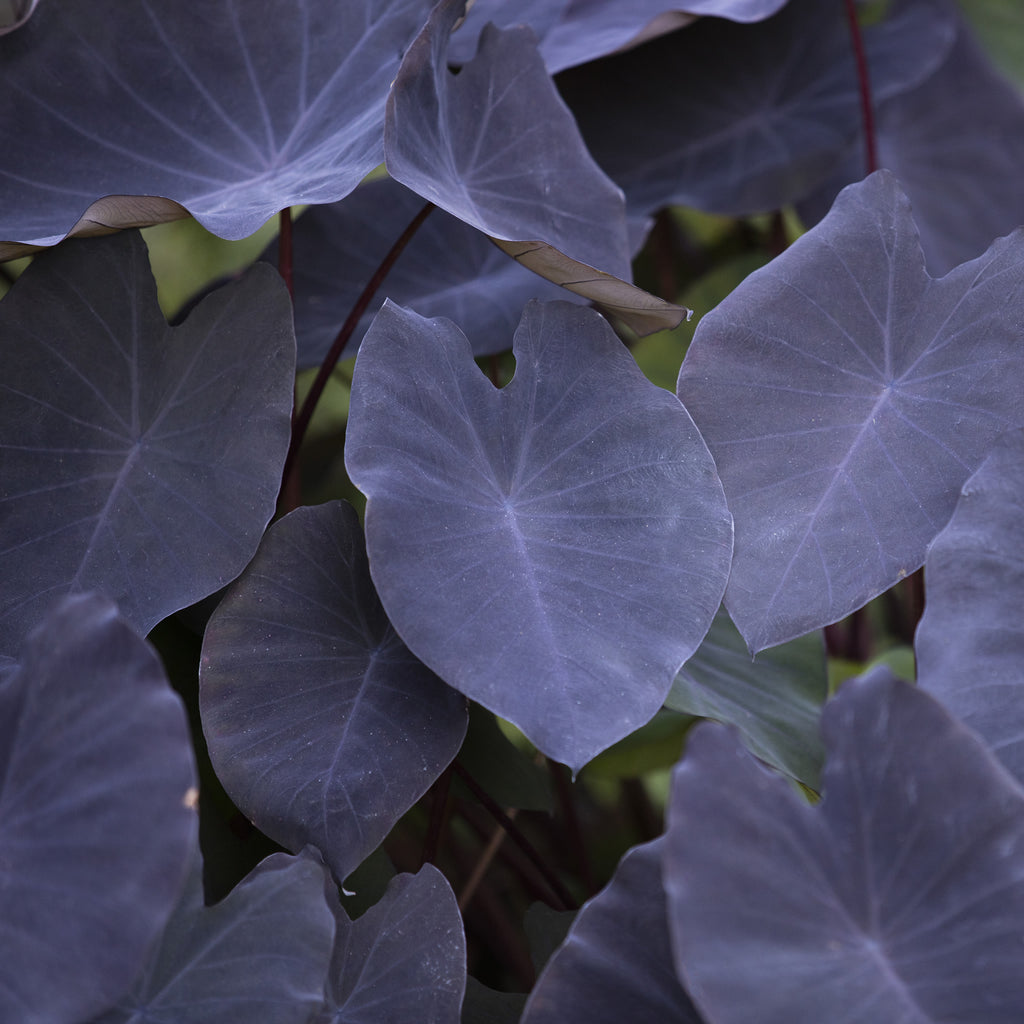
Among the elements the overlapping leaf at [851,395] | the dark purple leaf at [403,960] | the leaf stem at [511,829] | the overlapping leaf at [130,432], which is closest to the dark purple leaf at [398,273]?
the overlapping leaf at [130,432]

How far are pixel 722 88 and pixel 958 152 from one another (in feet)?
1.45

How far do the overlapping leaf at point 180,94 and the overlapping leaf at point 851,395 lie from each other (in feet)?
1.34

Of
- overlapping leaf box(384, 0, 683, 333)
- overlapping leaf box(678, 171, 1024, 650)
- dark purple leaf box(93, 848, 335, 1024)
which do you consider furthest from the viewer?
overlapping leaf box(384, 0, 683, 333)

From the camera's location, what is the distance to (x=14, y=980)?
0.52 meters

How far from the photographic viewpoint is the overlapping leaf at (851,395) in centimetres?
72

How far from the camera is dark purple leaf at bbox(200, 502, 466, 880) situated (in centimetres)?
67

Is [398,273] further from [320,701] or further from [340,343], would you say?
[320,701]

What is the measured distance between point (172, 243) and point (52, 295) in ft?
4.31

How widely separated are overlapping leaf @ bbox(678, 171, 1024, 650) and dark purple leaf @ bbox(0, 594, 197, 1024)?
41cm

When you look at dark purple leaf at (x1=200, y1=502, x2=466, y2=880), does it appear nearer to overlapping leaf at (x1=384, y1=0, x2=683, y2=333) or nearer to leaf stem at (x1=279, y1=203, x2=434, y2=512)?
leaf stem at (x1=279, y1=203, x2=434, y2=512)

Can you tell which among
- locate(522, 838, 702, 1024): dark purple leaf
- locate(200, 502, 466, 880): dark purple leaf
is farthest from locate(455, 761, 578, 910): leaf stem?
locate(522, 838, 702, 1024): dark purple leaf

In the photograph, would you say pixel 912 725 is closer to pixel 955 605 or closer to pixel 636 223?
pixel 955 605

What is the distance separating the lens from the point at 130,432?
2.66 ft

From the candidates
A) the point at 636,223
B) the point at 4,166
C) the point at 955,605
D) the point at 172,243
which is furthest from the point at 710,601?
the point at 172,243
